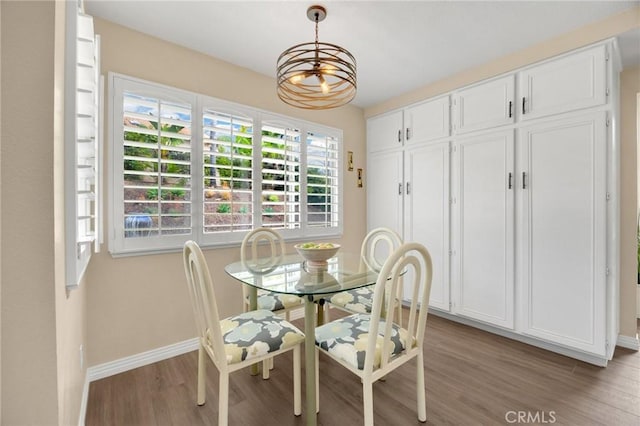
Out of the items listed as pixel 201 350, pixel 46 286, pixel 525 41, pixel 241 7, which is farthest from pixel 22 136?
pixel 525 41

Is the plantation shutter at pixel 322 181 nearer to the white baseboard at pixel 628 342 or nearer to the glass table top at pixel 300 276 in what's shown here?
the glass table top at pixel 300 276

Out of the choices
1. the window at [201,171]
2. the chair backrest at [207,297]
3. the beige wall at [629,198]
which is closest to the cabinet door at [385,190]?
the window at [201,171]

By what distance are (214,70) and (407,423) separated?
3.03 meters

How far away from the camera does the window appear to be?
7.13 ft

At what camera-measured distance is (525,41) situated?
2439mm

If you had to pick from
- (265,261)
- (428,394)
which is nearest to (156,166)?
(265,261)

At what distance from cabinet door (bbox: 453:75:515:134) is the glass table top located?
1832 millimetres

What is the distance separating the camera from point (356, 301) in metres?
2.25

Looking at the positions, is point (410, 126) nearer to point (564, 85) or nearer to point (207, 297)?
point (564, 85)

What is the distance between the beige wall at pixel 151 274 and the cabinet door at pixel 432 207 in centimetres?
185

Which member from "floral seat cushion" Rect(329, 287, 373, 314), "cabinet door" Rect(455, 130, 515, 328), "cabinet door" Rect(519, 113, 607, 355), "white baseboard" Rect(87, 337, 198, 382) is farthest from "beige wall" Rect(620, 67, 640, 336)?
"white baseboard" Rect(87, 337, 198, 382)

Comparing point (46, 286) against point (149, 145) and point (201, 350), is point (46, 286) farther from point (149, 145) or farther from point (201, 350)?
point (149, 145)

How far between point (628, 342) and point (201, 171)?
155 inches

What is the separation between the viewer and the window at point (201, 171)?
2174 mm
